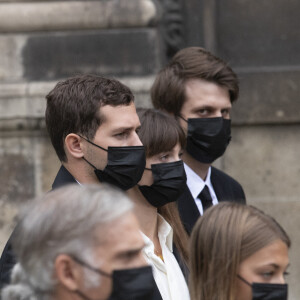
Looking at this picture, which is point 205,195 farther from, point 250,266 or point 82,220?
point 82,220

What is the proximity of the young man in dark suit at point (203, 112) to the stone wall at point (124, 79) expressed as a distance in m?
1.23

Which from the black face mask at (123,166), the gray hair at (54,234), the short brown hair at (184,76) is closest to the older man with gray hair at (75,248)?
the gray hair at (54,234)

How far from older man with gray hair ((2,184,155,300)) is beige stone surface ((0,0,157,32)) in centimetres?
367

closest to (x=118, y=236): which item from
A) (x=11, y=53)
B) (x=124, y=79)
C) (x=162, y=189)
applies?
(x=162, y=189)

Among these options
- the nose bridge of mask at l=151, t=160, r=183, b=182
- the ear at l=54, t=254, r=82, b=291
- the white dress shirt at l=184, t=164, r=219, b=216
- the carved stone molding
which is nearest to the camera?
the ear at l=54, t=254, r=82, b=291

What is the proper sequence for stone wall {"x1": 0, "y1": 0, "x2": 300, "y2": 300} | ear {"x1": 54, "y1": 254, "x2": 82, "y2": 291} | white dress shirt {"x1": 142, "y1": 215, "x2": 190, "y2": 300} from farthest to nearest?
stone wall {"x1": 0, "y1": 0, "x2": 300, "y2": 300}, white dress shirt {"x1": 142, "y1": 215, "x2": 190, "y2": 300}, ear {"x1": 54, "y1": 254, "x2": 82, "y2": 291}

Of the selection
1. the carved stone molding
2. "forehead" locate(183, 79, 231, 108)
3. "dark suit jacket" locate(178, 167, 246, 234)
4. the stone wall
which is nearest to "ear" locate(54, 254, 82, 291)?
"dark suit jacket" locate(178, 167, 246, 234)

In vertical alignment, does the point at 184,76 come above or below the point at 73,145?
above

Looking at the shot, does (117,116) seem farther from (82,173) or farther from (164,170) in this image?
(164,170)

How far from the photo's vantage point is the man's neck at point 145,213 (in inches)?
Result: 152

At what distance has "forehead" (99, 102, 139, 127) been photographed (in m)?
3.74

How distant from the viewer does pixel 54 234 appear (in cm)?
246

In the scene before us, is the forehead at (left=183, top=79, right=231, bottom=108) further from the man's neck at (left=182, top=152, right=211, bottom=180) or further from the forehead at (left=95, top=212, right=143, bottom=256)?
the forehead at (left=95, top=212, right=143, bottom=256)

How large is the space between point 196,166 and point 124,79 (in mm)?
1527
